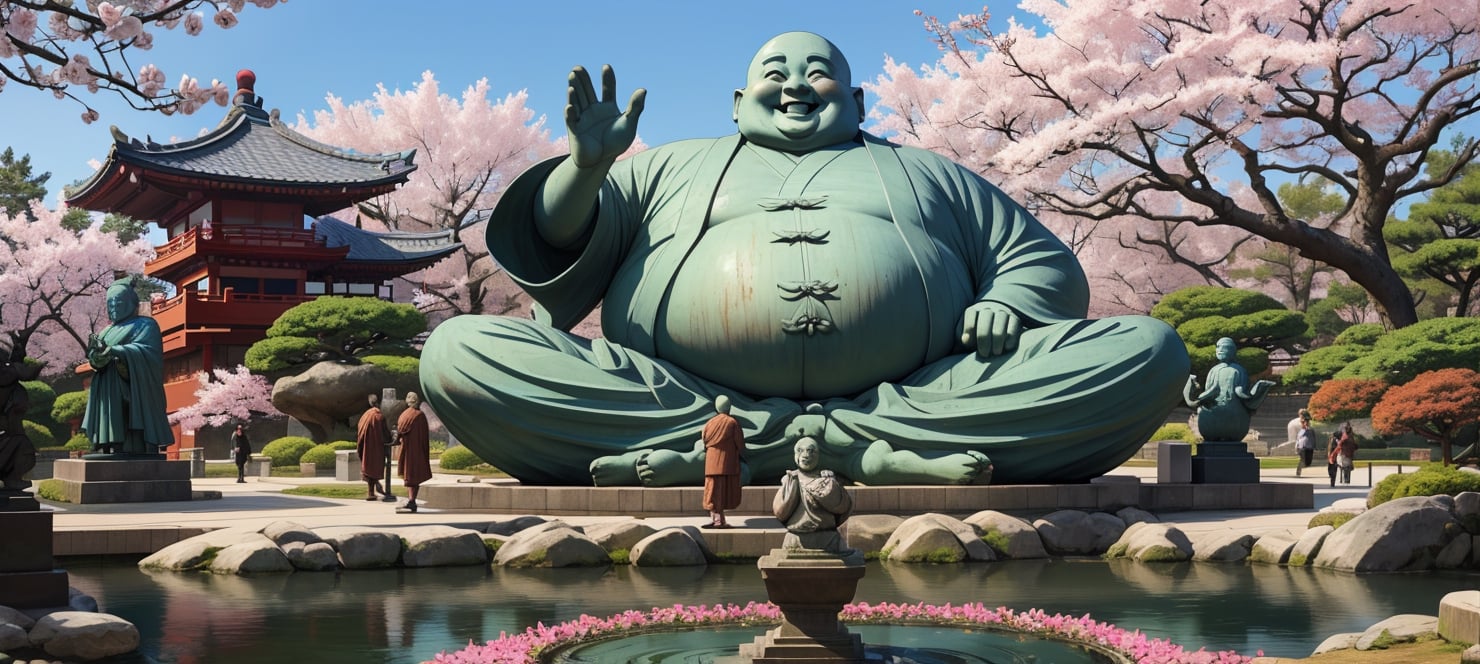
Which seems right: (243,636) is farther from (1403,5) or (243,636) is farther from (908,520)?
(1403,5)

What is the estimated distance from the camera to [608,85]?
1194cm

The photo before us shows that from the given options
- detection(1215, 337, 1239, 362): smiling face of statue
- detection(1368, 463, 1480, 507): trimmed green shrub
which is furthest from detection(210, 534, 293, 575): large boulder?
detection(1215, 337, 1239, 362): smiling face of statue

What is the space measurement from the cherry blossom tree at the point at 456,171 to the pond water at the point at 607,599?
30.9 m

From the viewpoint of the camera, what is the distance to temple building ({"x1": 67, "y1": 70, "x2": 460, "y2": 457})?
117 ft

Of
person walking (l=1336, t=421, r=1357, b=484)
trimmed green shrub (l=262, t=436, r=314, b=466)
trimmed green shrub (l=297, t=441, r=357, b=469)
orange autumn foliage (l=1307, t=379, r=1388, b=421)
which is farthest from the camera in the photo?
trimmed green shrub (l=262, t=436, r=314, b=466)

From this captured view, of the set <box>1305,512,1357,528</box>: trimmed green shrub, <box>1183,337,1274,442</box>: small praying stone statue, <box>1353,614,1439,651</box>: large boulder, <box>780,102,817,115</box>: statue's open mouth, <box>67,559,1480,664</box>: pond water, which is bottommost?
<box>67,559,1480,664</box>: pond water

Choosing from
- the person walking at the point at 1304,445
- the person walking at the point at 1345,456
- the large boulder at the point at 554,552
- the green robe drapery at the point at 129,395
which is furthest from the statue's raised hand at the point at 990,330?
the person walking at the point at 1304,445

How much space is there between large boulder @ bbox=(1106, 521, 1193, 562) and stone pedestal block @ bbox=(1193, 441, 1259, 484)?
180 inches

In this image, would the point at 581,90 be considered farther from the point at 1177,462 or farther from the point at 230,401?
the point at 230,401

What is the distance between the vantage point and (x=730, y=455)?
11.1 metres

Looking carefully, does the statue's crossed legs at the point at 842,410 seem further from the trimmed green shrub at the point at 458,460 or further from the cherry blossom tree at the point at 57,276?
the cherry blossom tree at the point at 57,276

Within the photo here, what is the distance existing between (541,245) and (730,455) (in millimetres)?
3246

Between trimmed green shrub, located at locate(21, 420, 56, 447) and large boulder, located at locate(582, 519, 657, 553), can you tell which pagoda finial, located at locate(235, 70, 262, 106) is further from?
large boulder, located at locate(582, 519, 657, 553)

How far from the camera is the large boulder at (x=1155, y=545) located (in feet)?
34.0
